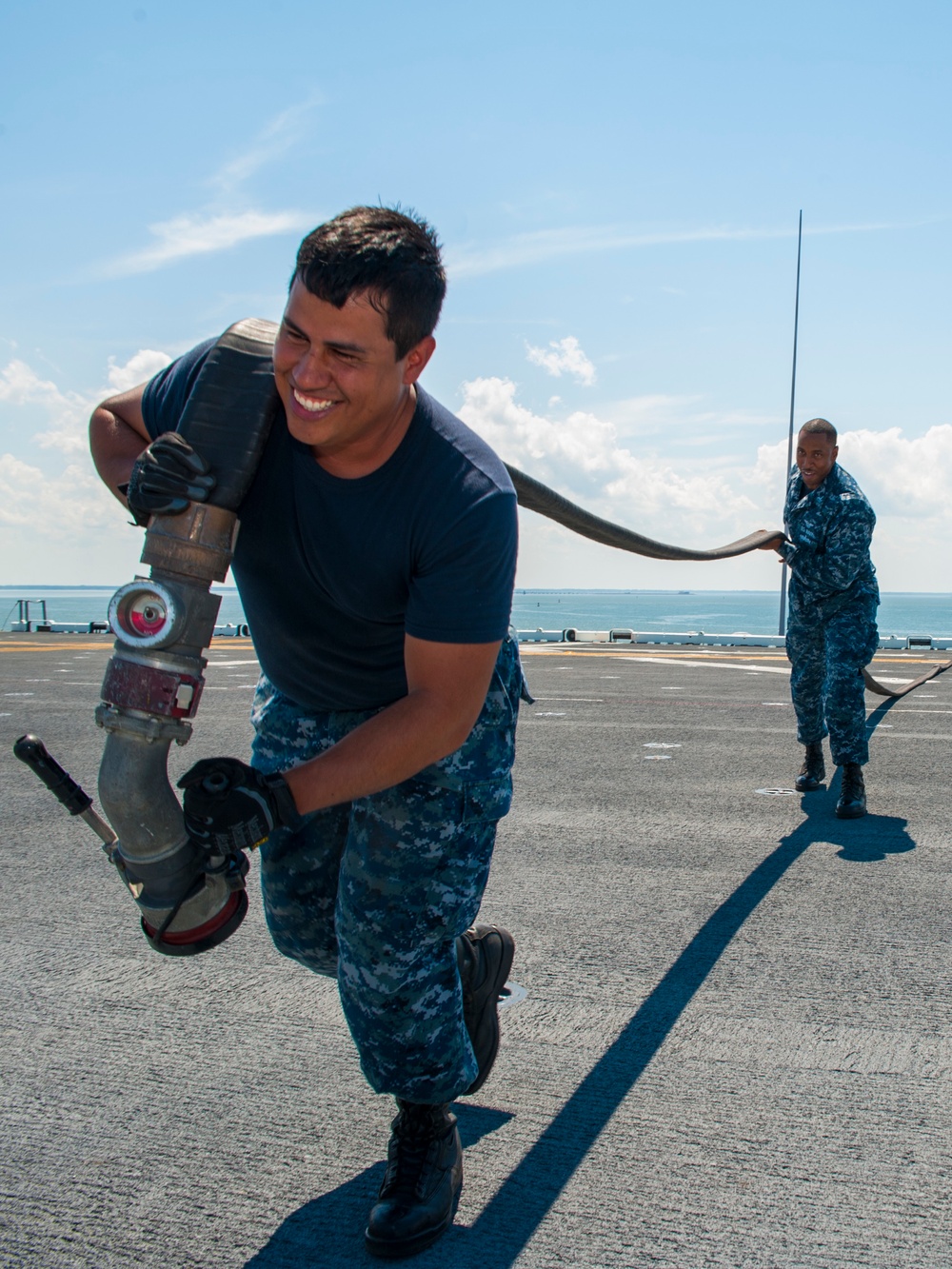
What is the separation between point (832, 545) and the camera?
5820 millimetres

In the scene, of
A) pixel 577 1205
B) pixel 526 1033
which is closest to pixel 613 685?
pixel 526 1033

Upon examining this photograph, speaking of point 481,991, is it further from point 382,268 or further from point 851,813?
point 851,813

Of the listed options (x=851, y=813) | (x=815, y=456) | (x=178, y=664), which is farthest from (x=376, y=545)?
(x=815, y=456)

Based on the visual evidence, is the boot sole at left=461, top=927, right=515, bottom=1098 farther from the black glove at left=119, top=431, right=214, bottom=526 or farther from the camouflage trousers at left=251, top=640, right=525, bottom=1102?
the black glove at left=119, top=431, right=214, bottom=526

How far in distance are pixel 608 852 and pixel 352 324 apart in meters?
3.28

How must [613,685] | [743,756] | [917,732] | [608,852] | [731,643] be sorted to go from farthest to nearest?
1. [731,643]
2. [613,685]
3. [917,732]
4. [743,756]
5. [608,852]

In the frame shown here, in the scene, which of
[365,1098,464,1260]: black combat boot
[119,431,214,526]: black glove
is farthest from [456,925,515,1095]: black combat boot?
[119,431,214,526]: black glove

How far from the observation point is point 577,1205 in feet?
6.77

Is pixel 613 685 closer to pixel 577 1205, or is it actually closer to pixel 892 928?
pixel 892 928

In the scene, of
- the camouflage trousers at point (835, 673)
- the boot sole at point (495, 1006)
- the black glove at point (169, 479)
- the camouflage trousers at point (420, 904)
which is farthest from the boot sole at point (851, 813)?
the black glove at point (169, 479)

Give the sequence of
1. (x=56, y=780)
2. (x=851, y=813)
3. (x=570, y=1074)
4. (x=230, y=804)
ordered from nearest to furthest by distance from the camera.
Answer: (x=230, y=804) < (x=56, y=780) < (x=570, y=1074) < (x=851, y=813)

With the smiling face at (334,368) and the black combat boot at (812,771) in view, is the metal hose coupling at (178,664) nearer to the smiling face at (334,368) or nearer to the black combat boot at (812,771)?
the smiling face at (334,368)

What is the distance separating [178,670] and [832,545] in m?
4.57

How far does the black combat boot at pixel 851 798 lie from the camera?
5473 millimetres
